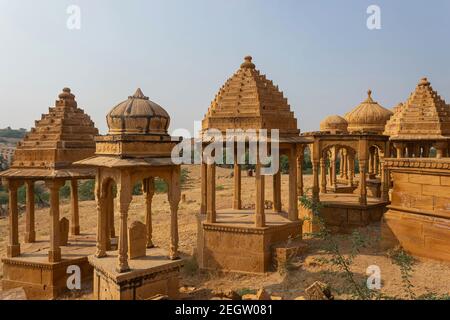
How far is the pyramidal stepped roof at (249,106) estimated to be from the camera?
37.0 feet

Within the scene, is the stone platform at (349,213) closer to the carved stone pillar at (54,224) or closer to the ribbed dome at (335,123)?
the ribbed dome at (335,123)

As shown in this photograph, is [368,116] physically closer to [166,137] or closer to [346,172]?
[346,172]

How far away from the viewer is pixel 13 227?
11188mm

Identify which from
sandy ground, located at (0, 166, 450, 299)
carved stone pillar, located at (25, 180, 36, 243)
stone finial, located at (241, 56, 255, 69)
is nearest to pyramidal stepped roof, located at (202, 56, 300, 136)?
stone finial, located at (241, 56, 255, 69)

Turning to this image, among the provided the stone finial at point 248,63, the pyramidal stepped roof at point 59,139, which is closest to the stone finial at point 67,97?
the pyramidal stepped roof at point 59,139

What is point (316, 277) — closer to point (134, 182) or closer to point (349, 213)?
point (134, 182)

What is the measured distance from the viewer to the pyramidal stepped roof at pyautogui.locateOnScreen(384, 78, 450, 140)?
14.6 m

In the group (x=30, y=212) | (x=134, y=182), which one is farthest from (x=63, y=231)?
(x=134, y=182)

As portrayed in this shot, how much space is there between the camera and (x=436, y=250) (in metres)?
9.52

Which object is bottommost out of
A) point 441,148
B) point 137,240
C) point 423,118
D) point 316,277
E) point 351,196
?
point 316,277

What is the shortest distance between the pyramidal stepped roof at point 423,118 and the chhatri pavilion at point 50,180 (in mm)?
Answer: 12557

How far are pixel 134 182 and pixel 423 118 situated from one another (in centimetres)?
1251

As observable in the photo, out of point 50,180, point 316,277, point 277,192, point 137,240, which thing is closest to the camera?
point 137,240

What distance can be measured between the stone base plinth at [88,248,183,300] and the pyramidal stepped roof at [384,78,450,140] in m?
11.4
